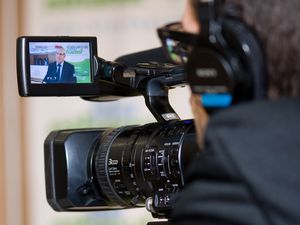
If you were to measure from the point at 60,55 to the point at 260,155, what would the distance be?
1.90 feet

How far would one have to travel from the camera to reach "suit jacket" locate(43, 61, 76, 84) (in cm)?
122

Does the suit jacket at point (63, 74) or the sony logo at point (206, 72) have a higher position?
the sony logo at point (206, 72)

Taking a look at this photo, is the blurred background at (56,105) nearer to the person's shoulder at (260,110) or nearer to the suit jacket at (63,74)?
the suit jacket at (63,74)

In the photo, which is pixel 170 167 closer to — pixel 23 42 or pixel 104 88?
pixel 104 88

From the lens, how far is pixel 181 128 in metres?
1.19

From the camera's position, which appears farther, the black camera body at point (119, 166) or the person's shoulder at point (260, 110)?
the black camera body at point (119, 166)

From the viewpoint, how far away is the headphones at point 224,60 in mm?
760

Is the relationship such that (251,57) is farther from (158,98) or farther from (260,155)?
(158,98)

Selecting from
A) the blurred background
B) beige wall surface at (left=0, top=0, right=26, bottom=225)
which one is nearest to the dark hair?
the blurred background

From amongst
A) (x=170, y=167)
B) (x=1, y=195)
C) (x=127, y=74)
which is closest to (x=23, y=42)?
→ (x=127, y=74)

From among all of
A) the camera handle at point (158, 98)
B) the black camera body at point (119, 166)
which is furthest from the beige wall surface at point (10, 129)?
the camera handle at point (158, 98)

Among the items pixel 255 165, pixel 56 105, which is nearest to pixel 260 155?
pixel 255 165

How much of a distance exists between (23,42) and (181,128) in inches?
11.3

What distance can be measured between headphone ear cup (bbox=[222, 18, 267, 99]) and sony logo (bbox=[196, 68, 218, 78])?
0.10 ft
